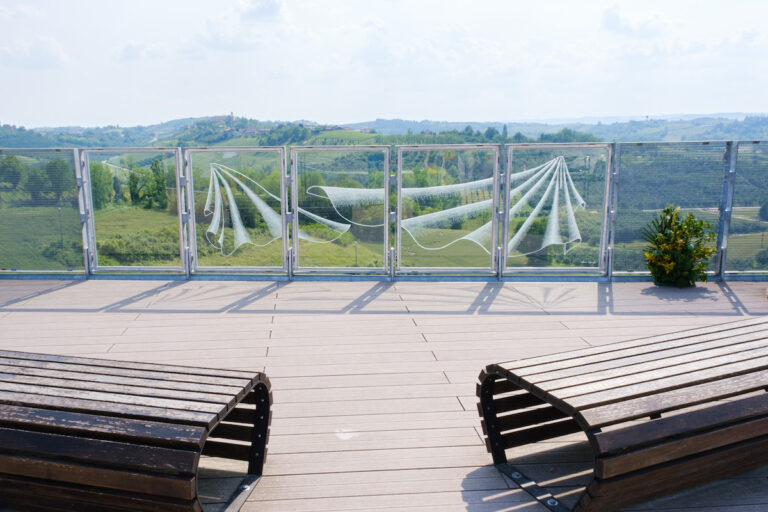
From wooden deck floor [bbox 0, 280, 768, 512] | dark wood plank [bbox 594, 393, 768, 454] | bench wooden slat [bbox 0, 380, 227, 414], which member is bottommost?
wooden deck floor [bbox 0, 280, 768, 512]

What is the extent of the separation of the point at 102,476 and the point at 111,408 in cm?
28

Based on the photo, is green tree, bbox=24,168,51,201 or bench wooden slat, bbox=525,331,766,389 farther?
green tree, bbox=24,168,51,201

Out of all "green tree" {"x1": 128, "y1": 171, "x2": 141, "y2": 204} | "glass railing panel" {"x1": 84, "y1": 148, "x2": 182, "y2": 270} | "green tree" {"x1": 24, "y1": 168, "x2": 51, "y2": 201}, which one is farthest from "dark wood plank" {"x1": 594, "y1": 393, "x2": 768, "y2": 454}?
"green tree" {"x1": 24, "y1": 168, "x2": 51, "y2": 201}

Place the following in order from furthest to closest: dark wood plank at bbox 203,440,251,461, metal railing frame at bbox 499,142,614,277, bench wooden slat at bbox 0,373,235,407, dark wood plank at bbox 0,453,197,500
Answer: metal railing frame at bbox 499,142,614,277 → dark wood plank at bbox 203,440,251,461 → bench wooden slat at bbox 0,373,235,407 → dark wood plank at bbox 0,453,197,500

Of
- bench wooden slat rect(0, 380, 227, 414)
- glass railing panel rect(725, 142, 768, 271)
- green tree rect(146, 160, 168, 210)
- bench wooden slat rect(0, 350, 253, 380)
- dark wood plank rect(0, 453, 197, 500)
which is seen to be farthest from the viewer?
green tree rect(146, 160, 168, 210)

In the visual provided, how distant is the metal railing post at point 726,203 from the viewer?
24.6ft

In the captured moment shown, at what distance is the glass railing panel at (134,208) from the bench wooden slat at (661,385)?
6026 mm

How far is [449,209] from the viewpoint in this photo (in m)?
7.59

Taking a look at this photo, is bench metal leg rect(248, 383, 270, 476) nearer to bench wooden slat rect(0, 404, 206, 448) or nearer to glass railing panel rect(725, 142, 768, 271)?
bench wooden slat rect(0, 404, 206, 448)

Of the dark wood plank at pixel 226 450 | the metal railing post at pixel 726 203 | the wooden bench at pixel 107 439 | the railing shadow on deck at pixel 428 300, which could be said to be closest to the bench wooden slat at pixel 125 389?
the wooden bench at pixel 107 439

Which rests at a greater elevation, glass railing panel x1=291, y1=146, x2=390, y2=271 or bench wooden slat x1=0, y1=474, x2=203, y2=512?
glass railing panel x1=291, y1=146, x2=390, y2=271

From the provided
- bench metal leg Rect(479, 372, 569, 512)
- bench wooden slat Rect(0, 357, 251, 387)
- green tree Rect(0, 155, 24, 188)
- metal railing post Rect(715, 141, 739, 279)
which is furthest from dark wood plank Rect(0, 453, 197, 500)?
metal railing post Rect(715, 141, 739, 279)

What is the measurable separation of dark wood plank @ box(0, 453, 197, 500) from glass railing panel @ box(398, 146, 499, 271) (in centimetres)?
537

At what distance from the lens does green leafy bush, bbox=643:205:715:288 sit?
715cm
